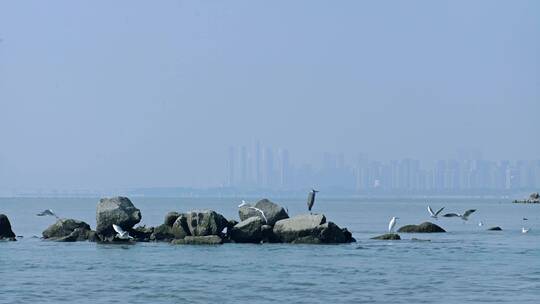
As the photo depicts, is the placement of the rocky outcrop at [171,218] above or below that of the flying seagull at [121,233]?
above

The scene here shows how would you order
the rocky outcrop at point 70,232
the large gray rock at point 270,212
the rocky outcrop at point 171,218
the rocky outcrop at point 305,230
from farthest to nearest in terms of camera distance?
the rocky outcrop at point 70,232
the rocky outcrop at point 171,218
the large gray rock at point 270,212
the rocky outcrop at point 305,230

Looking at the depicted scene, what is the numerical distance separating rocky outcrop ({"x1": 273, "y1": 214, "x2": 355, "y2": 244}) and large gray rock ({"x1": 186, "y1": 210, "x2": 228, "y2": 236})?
2852 millimetres

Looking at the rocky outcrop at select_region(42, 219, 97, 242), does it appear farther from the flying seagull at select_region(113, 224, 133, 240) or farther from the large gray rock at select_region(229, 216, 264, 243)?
the large gray rock at select_region(229, 216, 264, 243)

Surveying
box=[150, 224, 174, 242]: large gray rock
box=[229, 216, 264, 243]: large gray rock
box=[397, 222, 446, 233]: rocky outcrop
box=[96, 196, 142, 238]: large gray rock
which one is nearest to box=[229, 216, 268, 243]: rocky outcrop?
box=[229, 216, 264, 243]: large gray rock

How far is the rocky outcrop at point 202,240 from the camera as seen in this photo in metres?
51.9

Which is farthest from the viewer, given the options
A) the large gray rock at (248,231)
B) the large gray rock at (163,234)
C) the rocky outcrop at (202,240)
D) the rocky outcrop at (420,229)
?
the rocky outcrop at (420,229)

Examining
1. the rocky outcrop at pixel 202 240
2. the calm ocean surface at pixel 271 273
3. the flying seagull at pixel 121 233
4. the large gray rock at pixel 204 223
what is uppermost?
the large gray rock at pixel 204 223

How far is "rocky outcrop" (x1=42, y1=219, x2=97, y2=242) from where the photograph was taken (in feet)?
183

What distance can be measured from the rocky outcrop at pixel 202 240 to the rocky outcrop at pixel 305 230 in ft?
9.65

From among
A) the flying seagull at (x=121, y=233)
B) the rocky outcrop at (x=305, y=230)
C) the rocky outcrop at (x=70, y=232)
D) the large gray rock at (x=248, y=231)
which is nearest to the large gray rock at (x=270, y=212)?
the large gray rock at (x=248, y=231)

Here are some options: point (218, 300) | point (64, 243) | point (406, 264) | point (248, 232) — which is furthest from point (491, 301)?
point (64, 243)

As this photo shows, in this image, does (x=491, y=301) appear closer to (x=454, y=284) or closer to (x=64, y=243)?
(x=454, y=284)

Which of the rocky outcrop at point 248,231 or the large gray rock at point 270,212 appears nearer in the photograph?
the rocky outcrop at point 248,231

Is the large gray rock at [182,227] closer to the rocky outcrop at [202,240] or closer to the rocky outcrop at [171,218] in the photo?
the rocky outcrop at [202,240]
